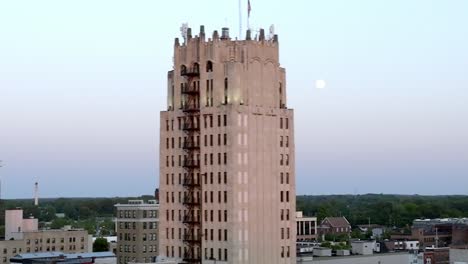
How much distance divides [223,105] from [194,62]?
871cm

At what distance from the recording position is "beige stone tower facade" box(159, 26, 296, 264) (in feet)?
385

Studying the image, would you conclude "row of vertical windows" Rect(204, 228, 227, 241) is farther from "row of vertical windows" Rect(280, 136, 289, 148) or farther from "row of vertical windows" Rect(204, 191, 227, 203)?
"row of vertical windows" Rect(280, 136, 289, 148)

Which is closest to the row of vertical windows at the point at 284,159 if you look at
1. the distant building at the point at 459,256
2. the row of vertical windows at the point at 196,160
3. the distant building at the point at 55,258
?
the row of vertical windows at the point at 196,160

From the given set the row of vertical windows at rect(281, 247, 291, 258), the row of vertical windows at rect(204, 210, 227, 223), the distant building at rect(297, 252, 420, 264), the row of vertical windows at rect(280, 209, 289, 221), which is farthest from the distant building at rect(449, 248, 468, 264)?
the row of vertical windows at rect(204, 210, 227, 223)

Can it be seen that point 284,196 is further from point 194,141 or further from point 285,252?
point 194,141

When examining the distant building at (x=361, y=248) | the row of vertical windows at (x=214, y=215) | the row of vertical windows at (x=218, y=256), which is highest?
the row of vertical windows at (x=214, y=215)

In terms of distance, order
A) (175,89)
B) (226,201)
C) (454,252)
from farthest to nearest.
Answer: (454,252)
(175,89)
(226,201)

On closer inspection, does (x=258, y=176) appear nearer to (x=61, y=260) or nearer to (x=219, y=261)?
(x=219, y=261)

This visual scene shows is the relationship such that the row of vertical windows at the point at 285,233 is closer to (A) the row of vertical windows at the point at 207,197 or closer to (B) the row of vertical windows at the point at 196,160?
(A) the row of vertical windows at the point at 207,197

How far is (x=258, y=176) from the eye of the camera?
120 m

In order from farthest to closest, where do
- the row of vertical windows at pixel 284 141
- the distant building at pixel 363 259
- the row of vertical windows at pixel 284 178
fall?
the distant building at pixel 363 259 < the row of vertical windows at pixel 284 141 < the row of vertical windows at pixel 284 178

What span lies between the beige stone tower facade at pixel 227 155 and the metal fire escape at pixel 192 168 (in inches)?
5.3

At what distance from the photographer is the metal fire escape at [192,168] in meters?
122

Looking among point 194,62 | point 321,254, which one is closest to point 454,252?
point 321,254
